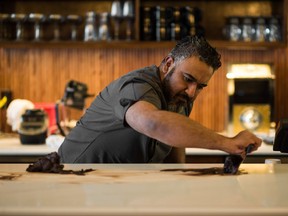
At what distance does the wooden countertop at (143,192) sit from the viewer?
121 cm

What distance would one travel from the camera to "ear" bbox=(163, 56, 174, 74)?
88.9 inches

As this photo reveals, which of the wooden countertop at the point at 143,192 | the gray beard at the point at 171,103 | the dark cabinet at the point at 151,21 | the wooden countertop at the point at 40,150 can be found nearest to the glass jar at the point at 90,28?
the dark cabinet at the point at 151,21

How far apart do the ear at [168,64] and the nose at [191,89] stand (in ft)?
0.35

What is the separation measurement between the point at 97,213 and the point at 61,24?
122 inches

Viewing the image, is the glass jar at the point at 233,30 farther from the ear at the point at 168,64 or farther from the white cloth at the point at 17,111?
the ear at the point at 168,64

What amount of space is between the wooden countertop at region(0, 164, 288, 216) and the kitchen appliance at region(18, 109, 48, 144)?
1.59 m

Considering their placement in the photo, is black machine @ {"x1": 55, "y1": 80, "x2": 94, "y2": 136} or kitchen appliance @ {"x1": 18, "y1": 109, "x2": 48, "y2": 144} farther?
black machine @ {"x1": 55, "y1": 80, "x2": 94, "y2": 136}

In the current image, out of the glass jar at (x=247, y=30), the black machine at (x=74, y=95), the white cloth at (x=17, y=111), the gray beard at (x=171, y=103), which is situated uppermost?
the glass jar at (x=247, y=30)

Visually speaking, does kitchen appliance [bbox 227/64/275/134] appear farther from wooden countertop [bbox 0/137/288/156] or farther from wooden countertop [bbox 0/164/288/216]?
A: wooden countertop [bbox 0/164/288/216]

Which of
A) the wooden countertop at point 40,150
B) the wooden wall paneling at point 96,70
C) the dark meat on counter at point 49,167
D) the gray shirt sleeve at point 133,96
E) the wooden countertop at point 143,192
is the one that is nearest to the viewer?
the wooden countertop at point 143,192

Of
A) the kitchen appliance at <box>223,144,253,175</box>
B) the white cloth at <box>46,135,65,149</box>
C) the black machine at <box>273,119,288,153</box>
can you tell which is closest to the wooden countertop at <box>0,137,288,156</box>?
the white cloth at <box>46,135,65,149</box>

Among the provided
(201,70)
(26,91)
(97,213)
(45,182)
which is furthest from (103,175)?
(26,91)

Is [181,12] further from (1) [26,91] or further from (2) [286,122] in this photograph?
(2) [286,122]

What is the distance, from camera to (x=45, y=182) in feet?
5.16
